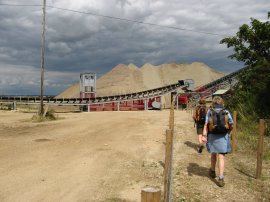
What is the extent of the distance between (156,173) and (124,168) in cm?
96

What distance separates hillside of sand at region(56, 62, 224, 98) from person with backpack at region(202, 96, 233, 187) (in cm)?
7086

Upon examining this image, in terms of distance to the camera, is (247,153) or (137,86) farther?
(137,86)

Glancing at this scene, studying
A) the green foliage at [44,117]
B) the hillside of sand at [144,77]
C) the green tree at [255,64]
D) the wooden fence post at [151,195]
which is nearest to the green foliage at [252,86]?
the green tree at [255,64]

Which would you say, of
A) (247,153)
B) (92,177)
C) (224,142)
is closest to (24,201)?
(92,177)

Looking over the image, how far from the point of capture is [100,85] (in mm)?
88375

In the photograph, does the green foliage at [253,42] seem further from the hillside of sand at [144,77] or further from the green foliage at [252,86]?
the hillside of sand at [144,77]

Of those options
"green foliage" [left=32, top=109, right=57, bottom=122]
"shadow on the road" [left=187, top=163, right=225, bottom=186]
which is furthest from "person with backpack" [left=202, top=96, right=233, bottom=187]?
"green foliage" [left=32, top=109, right=57, bottom=122]

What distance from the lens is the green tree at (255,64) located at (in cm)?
1800

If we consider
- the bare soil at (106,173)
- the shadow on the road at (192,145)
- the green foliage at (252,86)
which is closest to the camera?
the bare soil at (106,173)

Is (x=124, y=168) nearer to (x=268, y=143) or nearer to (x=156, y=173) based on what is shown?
(x=156, y=173)

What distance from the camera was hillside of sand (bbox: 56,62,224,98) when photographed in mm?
85688

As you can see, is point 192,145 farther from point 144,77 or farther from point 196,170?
point 144,77

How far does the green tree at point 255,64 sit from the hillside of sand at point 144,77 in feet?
174

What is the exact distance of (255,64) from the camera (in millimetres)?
25531
